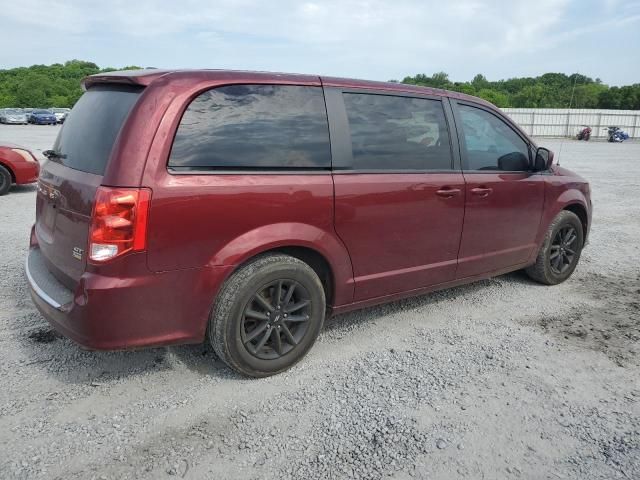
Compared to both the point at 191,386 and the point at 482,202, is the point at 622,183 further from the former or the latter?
the point at 191,386

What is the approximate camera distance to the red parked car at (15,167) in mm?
9273

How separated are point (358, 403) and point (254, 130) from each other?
1699mm

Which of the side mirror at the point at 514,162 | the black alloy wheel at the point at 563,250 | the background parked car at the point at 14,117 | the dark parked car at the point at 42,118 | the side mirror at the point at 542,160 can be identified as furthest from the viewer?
the dark parked car at the point at 42,118

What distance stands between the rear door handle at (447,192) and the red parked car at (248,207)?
0.01 metres

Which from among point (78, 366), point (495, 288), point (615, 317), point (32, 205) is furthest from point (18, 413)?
point (32, 205)

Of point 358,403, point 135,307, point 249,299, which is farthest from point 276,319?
point 135,307

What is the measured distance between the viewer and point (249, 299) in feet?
9.85

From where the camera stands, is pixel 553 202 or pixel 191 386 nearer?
pixel 191 386

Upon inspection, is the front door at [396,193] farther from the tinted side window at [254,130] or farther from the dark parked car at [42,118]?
the dark parked car at [42,118]

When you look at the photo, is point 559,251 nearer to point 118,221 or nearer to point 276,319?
point 276,319

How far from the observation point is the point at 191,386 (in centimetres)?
309

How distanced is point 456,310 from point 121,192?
2.95m

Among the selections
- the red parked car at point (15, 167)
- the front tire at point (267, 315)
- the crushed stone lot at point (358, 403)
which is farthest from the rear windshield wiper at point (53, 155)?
the red parked car at point (15, 167)

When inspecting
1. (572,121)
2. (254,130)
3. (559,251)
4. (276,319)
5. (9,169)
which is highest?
(572,121)
